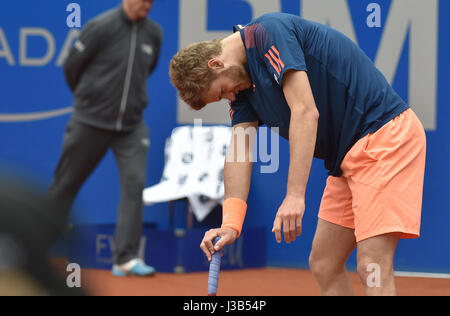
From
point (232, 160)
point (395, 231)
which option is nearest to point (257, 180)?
point (232, 160)

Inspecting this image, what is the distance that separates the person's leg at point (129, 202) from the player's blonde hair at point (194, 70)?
2.59m

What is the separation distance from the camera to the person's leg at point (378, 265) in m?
2.34

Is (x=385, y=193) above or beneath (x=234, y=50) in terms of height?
beneath

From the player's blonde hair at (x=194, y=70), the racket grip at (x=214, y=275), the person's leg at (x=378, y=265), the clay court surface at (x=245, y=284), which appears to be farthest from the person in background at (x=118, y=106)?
the person's leg at (x=378, y=265)

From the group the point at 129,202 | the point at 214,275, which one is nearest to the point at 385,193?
the point at 214,275

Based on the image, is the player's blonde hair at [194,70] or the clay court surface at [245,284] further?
the clay court surface at [245,284]

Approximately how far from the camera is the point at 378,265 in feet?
7.70

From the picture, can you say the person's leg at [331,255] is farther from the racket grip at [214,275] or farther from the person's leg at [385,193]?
the racket grip at [214,275]

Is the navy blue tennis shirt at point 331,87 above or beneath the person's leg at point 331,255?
above

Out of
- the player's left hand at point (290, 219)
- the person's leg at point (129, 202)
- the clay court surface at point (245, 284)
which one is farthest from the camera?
the person's leg at point (129, 202)

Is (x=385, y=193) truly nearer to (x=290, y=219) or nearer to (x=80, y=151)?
(x=290, y=219)

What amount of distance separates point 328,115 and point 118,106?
9.48ft

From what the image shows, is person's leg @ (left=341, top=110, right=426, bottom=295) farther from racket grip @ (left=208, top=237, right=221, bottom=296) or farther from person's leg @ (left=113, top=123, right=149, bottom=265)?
person's leg @ (left=113, top=123, right=149, bottom=265)

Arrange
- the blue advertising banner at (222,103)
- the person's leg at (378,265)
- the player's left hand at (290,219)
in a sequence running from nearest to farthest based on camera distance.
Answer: the player's left hand at (290,219), the person's leg at (378,265), the blue advertising banner at (222,103)
